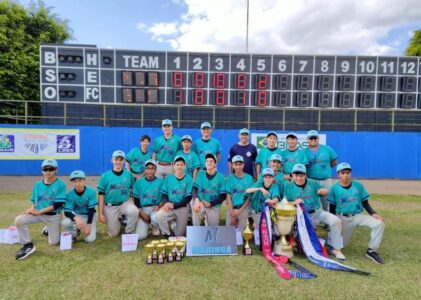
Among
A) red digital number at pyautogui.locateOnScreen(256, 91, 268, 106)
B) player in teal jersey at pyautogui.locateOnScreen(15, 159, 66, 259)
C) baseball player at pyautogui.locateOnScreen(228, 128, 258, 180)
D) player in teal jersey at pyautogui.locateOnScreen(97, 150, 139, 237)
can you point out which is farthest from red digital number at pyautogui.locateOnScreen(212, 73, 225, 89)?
player in teal jersey at pyautogui.locateOnScreen(15, 159, 66, 259)

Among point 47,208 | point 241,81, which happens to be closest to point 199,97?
point 241,81

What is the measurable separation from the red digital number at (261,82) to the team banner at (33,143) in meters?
8.86

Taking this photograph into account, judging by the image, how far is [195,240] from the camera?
3963mm

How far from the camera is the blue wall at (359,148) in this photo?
12.5 metres

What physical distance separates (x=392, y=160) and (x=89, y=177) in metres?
14.3

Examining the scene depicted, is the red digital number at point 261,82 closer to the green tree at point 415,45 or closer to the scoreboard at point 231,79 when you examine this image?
the scoreboard at point 231,79

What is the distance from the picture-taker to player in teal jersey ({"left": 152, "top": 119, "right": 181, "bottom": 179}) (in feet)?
18.7

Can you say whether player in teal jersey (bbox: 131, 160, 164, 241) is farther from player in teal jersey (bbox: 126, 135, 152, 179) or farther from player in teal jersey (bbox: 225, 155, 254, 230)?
player in teal jersey (bbox: 225, 155, 254, 230)

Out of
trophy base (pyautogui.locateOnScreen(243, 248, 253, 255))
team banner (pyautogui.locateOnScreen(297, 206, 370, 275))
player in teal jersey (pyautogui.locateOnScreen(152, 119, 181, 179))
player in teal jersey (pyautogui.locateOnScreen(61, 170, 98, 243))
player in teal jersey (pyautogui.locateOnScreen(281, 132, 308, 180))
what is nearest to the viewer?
team banner (pyautogui.locateOnScreen(297, 206, 370, 275))

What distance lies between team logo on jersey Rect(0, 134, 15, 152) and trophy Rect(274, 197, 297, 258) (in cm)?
1266

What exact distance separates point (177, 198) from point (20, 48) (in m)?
20.8

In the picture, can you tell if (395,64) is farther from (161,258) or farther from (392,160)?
(161,258)

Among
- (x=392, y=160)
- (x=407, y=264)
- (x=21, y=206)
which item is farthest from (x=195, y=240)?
(x=392, y=160)

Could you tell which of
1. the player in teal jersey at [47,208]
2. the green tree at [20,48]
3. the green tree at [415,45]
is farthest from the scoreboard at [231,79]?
the green tree at [415,45]
